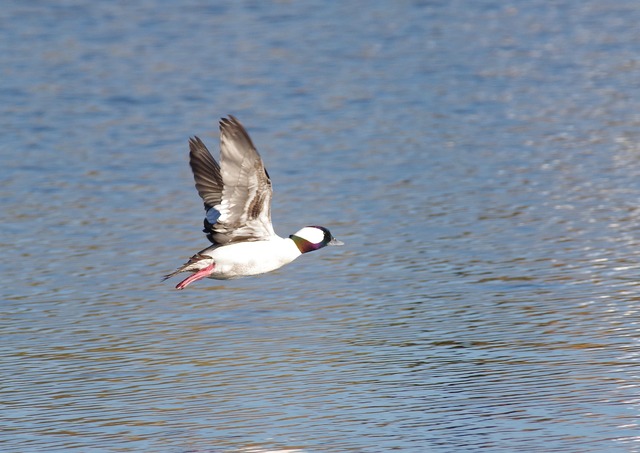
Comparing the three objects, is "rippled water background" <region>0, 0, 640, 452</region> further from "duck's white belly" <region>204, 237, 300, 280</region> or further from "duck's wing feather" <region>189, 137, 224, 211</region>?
"duck's wing feather" <region>189, 137, 224, 211</region>

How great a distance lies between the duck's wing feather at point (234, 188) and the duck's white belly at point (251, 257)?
0.26 ft

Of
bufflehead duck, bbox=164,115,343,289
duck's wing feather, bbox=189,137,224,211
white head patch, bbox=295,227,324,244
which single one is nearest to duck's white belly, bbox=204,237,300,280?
bufflehead duck, bbox=164,115,343,289

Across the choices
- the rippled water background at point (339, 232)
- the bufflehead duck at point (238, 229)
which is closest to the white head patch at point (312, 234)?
the bufflehead duck at point (238, 229)

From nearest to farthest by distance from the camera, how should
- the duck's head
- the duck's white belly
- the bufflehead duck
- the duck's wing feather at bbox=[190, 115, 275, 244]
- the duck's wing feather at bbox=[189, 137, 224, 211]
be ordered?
the duck's wing feather at bbox=[190, 115, 275, 244] < the bufflehead duck < the duck's white belly < the duck's head < the duck's wing feather at bbox=[189, 137, 224, 211]

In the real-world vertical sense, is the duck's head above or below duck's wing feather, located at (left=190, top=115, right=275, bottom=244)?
below

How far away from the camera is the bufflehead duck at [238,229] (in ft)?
29.7

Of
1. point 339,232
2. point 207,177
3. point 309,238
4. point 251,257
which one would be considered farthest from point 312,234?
point 339,232

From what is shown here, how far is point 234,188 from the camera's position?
9.12 meters

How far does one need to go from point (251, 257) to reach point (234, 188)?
1.86 ft

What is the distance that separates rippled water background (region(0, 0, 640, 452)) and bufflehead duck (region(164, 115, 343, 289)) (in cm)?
52

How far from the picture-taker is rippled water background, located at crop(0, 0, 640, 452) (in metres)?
8.09

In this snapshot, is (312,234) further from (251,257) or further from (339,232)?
(339,232)

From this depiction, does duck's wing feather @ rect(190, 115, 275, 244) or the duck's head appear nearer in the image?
duck's wing feather @ rect(190, 115, 275, 244)

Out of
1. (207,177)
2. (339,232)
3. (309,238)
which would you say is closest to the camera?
(309,238)
